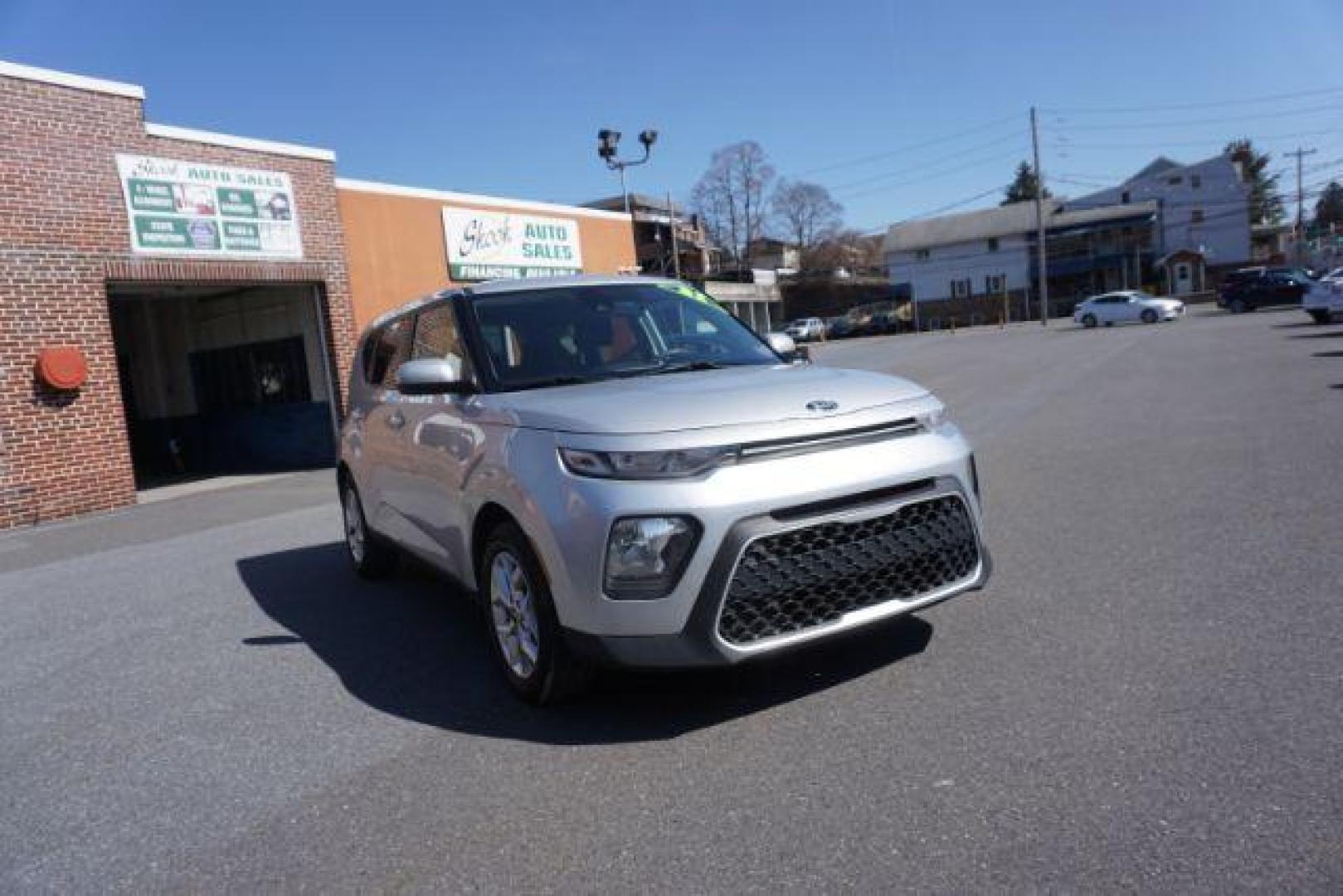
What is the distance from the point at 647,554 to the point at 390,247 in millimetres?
13983

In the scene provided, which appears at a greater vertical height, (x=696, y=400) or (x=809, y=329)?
(x=809, y=329)

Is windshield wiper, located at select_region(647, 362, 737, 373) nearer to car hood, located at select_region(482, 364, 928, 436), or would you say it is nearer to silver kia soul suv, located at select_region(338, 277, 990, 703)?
silver kia soul suv, located at select_region(338, 277, 990, 703)

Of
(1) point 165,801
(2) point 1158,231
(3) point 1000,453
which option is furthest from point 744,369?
(2) point 1158,231

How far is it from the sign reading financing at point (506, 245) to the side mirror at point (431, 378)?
40.0 feet

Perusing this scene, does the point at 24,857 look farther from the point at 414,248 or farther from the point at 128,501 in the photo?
the point at 414,248

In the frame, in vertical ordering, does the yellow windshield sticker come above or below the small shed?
below

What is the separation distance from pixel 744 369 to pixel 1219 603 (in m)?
2.39

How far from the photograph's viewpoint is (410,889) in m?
2.78

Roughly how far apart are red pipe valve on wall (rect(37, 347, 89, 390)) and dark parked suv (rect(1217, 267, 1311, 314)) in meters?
40.3

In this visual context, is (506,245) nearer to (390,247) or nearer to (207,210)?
(390,247)

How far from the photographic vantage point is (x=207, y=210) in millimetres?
13266

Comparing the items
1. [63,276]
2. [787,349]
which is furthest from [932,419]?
[63,276]

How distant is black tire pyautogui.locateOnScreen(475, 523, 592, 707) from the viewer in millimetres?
3723

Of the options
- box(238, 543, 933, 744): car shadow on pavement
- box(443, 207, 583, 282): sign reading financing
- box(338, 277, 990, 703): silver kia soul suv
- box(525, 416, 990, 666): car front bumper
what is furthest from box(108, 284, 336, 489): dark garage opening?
box(525, 416, 990, 666): car front bumper
